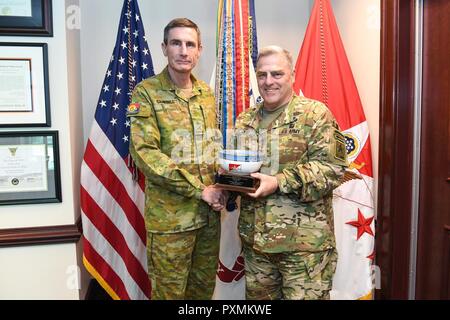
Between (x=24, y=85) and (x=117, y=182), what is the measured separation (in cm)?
67

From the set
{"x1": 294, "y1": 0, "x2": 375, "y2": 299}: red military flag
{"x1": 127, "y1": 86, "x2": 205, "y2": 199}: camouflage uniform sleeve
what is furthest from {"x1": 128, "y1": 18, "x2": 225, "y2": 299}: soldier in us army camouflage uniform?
{"x1": 294, "y1": 0, "x2": 375, "y2": 299}: red military flag

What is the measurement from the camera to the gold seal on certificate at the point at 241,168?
52.2 inches

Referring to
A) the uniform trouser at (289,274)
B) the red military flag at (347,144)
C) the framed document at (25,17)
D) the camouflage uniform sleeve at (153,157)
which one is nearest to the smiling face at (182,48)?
the camouflage uniform sleeve at (153,157)

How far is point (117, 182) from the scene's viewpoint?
6.73ft

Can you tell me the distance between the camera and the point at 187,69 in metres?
1.60

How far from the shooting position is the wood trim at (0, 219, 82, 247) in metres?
1.74

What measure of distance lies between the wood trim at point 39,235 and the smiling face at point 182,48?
960 millimetres

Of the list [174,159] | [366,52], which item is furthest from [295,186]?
[366,52]

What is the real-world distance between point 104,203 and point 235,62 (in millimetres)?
1049

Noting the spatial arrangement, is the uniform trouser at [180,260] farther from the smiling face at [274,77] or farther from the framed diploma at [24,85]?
the framed diploma at [24,85]

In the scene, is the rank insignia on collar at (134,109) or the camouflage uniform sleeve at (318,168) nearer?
the camouflage uniform sleeve at (318,168)

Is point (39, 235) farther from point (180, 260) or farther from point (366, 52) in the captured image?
point (366, 52)

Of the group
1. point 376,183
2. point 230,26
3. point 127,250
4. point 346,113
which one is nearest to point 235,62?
point 230,26

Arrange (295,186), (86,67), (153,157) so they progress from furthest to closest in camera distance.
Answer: (86,67) → (153,157) → (295,186)
